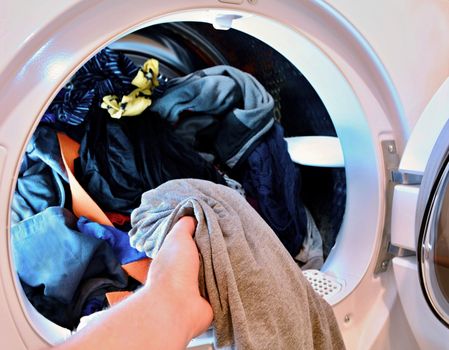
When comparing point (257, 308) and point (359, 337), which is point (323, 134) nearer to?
point (359, 337)

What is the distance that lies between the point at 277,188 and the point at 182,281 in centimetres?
63

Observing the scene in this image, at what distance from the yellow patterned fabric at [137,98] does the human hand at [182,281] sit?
19.3 inches

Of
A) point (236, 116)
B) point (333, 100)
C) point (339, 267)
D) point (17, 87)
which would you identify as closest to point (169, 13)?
point (17, 87)

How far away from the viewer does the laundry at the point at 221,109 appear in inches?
42.2

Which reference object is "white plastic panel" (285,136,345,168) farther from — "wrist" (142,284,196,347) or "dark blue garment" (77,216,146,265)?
"wrist" (142,284,196,347)

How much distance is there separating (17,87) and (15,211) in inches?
19.1

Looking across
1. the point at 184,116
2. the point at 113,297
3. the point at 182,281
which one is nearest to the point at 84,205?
the point at 113,297

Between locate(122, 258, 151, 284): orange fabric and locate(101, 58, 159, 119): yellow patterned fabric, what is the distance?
0.34 metres

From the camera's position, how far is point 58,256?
0.81 m

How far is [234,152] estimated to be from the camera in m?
1.11

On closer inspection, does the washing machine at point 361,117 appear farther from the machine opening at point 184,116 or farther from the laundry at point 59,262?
the laundry at point 59,262

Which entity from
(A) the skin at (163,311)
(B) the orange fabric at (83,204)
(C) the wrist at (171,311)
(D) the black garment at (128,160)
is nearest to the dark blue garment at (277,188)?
(D) the black garment at (128,160)

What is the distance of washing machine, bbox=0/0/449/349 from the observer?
52cm

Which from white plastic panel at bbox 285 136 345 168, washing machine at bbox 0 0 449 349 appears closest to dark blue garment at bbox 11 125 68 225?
washing machine at bbox 0 0 449 349
